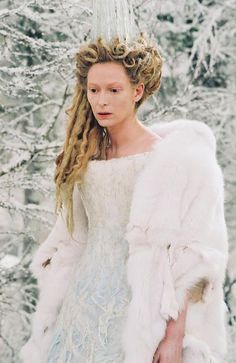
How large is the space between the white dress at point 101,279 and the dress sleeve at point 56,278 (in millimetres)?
106

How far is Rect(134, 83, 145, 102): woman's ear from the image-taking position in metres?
3.12

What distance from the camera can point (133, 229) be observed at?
9.82 feet

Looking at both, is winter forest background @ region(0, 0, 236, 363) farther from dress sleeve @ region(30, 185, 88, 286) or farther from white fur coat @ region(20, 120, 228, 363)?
white fur coat @ region(20, 120, 228, 363)

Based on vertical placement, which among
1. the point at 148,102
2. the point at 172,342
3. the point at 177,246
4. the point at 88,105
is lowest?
the point at 148,102

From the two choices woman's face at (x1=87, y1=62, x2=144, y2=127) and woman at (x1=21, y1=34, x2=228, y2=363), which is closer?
woman at (x1=21, y1=34, x2=228, y2=363)

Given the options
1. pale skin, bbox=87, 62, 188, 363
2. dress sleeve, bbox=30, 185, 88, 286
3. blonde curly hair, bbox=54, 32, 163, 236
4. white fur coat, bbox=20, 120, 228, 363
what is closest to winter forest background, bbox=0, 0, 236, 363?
dress sleeve, bbox=30, 185, 88, 286

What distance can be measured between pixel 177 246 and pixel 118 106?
50 centimetres

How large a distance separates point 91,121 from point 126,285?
1.91ft

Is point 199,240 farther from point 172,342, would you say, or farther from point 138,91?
point 138,91

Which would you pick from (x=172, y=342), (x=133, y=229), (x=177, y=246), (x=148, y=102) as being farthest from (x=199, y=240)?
(x=148, y=102)

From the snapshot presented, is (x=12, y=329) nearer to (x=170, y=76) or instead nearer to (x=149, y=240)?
(x=170, y=76)

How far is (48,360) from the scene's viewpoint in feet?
10.4

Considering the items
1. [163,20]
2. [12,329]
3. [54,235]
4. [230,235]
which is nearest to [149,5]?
[163,20]

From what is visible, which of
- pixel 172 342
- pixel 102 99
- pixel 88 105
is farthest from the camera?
pixel 88 105
